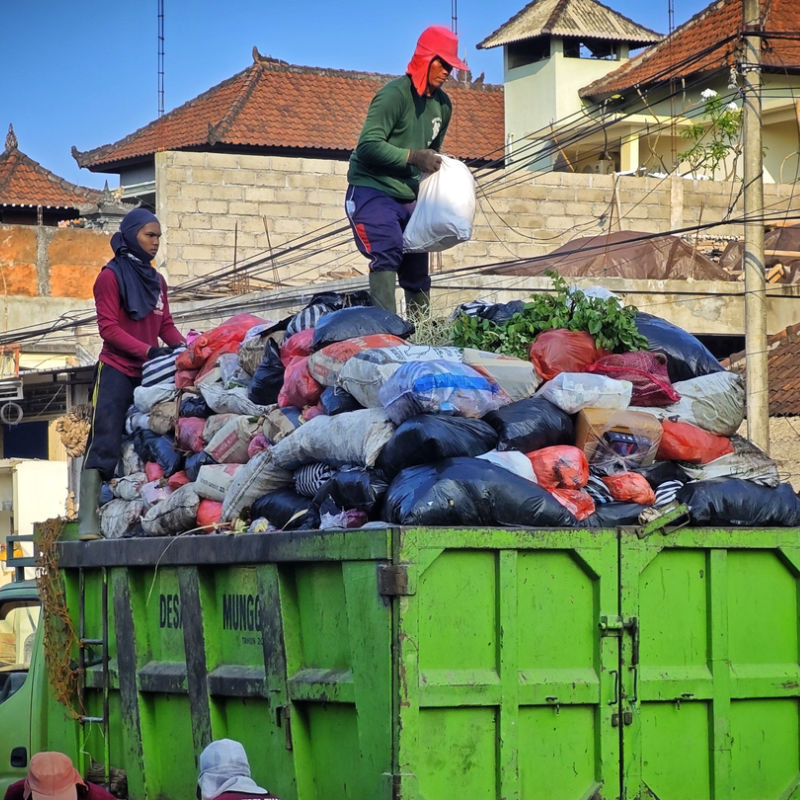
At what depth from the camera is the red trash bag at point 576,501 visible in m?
4.88

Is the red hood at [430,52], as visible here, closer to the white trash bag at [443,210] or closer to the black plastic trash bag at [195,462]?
the white trash bag at [443,210]

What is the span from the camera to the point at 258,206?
22703 mm

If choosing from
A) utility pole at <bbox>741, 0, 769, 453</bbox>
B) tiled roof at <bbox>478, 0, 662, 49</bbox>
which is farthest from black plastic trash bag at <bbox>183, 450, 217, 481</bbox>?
tiled roof at <bbox>478, 0, 662, 49</bbox>

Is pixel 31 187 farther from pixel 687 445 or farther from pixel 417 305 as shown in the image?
pixel 687 445

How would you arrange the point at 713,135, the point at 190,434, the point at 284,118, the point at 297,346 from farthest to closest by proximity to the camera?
the point at 284,118 < the point at 713,135 < the point at 190,434 < the point at 297,346

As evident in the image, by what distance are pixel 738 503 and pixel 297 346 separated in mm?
1932

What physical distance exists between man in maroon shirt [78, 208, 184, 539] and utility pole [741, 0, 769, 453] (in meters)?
8.09

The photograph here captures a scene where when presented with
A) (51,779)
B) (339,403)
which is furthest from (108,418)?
(51,779)

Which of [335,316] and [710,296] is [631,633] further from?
[710,296]

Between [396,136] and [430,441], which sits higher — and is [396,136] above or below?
above

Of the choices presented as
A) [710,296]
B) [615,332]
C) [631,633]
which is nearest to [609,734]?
[631,633]

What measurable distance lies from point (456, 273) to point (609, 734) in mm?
15954

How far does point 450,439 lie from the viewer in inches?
192

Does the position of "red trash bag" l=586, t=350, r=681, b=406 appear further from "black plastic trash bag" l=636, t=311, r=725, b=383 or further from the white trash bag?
the white trash bag
